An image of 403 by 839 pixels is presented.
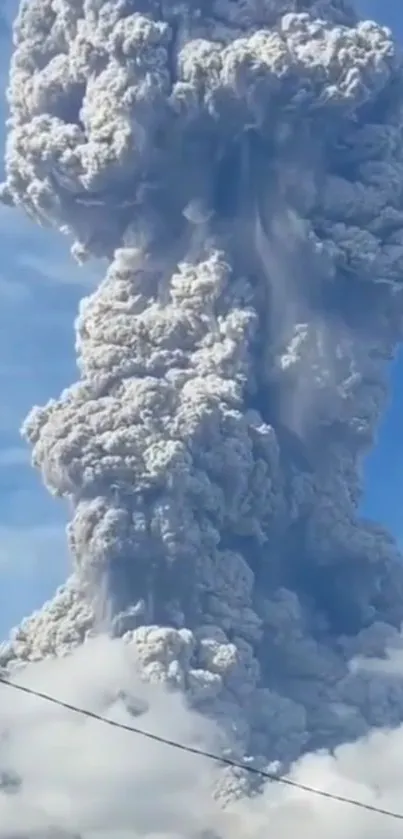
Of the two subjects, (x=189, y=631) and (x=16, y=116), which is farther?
(x=16, y=116)

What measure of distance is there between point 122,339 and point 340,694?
8460mm

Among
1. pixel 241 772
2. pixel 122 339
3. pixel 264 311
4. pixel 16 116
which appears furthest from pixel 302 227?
pixel 241 772

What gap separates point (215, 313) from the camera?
28.1 meters

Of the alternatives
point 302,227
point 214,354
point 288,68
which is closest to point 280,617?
point 214,354

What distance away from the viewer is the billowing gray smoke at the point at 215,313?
26719mm

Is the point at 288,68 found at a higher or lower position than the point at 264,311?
higher

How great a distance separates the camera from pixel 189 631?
26688 mm

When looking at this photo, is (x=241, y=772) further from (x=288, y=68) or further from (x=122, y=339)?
(x=288, y=68)

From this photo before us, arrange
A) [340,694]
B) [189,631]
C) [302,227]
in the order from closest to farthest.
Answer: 1. [189,631]
2. [302,227]
3. [340,694]

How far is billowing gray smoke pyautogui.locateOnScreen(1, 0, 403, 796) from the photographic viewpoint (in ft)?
87.7

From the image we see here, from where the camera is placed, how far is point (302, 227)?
28.5 m

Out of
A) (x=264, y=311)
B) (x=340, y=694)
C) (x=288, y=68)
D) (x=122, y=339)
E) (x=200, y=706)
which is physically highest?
(x=288, y=68)

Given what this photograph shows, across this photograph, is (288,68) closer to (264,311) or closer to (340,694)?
(264,311)

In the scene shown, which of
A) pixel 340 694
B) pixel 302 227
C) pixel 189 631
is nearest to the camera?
pixel 189 631
